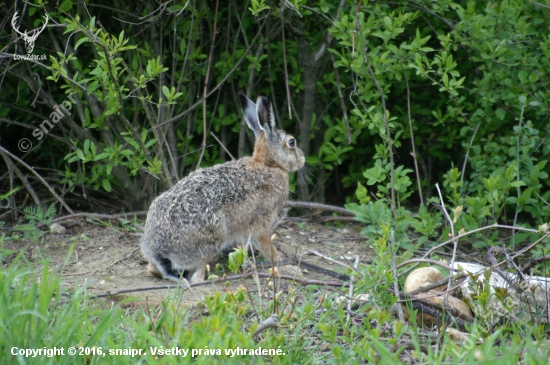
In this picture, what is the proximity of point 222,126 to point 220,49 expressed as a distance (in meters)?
0.84

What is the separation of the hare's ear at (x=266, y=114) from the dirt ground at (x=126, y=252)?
3.58ft

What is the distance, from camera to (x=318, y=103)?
25.7 feet

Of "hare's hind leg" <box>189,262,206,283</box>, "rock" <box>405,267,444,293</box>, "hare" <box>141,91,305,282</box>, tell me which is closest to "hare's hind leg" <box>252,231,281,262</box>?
"hare" <box>141,91,305,282</box>

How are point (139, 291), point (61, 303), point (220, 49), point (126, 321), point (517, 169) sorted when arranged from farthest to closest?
1. point (220, 49)
2. point (517, 169)
3. point (139, 291)
4. point (61, 303)
5. point (126, 321)

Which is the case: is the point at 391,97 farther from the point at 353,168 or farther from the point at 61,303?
the point at 61,303

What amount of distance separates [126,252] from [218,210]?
3.66 ft

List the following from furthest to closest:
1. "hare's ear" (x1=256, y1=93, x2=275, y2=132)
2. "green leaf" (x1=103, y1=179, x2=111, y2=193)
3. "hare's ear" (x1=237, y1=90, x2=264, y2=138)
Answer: "green leaf" (x1=103, y1=179, x2=111, y2=193) < "hare's ear" (x1=237, y1=90, x2=264, y2=138) < "hare's ear" (x1=256, y1=93, x2=275, y2=132)

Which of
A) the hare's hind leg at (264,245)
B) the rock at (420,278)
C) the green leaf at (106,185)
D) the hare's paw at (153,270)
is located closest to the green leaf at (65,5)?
the green leaf at (106,185)

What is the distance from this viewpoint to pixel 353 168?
7977 mm

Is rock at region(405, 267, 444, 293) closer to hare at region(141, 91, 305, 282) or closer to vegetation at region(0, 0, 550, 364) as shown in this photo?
vegetation at region(0, 0, 550, 364)

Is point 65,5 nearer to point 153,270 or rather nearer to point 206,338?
point 153,270

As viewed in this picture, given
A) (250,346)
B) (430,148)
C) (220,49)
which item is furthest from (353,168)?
(250,346)

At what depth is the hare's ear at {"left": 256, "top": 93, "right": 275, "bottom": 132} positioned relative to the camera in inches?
238

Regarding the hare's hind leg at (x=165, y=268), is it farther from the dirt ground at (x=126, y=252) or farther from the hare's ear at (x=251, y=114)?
the hare's ear at (x=251, y=114)
